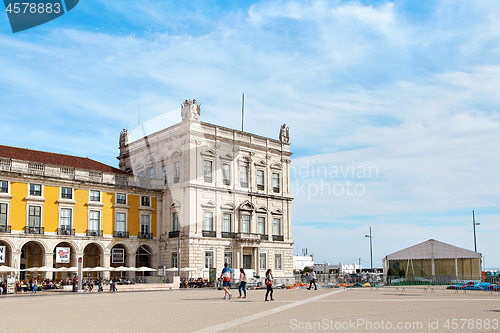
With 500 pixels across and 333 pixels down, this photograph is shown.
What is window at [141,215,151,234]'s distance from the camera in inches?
1987

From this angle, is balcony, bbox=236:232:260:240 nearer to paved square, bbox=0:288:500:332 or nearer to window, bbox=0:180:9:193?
window, bbox=0:180:9:193

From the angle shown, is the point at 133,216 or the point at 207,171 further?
the point at 207,171

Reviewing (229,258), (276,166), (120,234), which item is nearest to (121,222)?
(120,234)

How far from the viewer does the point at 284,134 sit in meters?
60.5

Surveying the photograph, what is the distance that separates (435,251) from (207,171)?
75.4 feet

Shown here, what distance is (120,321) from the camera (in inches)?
509

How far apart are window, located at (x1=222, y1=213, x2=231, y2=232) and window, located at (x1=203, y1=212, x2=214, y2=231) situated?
145 cm

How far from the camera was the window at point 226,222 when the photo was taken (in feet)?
171

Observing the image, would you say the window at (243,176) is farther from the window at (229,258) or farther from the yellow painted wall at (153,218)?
the yellow painted wall at (153,218)

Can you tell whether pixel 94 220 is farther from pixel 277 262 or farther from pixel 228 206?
pixel 277 262

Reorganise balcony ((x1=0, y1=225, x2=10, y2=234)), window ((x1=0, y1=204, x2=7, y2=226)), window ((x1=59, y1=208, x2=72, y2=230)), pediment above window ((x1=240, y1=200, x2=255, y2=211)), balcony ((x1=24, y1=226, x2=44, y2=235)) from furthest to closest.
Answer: pediment above window ((x1=240, y1=200, x2=255, y2=211)) → window ((x1=59, y1=208, x2=72, y2=230)) → balcony ((x1=24, y1=226, x2=44, y2=235)) → window ((x1=0, y1=204, x2=7, y2=226)) → balcony ((x1=0, y1=225, x2=10, y2=234))

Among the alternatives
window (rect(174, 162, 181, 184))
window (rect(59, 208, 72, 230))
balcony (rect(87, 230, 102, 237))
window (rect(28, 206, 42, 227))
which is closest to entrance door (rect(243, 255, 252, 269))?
window (rect(174, 162, 181, 184))

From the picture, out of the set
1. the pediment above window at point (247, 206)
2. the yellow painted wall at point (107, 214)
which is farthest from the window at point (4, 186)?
the pediment above window at point (247, 206)

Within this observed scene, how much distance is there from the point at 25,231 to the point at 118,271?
9929mm
